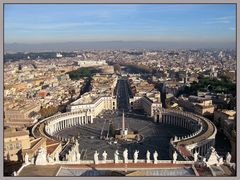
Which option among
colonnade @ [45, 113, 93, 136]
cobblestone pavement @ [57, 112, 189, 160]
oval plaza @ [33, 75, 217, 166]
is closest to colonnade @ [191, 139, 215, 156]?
oval plaza @ [33, 75, 217, 166]

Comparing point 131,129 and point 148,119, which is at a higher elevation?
point 148,119

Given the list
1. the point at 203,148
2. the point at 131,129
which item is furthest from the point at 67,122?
the point at 203,148

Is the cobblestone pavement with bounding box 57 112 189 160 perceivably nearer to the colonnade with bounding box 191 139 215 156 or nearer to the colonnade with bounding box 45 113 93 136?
the colonnade with bounding box 45 113 93 136

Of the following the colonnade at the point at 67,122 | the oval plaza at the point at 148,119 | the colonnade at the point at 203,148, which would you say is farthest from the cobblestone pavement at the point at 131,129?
the colonnade at the point at 203,148

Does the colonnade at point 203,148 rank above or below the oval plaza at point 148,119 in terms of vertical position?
below

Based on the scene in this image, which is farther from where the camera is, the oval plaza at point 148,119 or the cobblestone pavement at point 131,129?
the cobblestone pavement at point 131,129

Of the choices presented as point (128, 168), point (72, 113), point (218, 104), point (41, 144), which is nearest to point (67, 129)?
point (72, 113)

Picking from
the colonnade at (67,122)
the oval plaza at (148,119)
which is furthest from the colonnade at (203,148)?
the colonnade at (67,122)

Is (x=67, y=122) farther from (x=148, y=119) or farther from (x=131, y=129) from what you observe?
(x=148, y=119)

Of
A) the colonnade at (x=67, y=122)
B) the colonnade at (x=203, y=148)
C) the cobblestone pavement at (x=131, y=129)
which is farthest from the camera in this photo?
the colonnade at (x=67, y=122)

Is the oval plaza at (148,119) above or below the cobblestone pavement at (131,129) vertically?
above

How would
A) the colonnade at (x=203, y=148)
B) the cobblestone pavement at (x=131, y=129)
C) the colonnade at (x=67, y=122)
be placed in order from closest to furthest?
the colonnade at (x=203, y=148) → the cobblestone pavement at (x=131, y=129) → the colonnade at (x=67, y=122)

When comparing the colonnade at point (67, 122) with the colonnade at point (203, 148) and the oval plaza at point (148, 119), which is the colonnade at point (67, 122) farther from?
the colonnade at point (203, 148)
